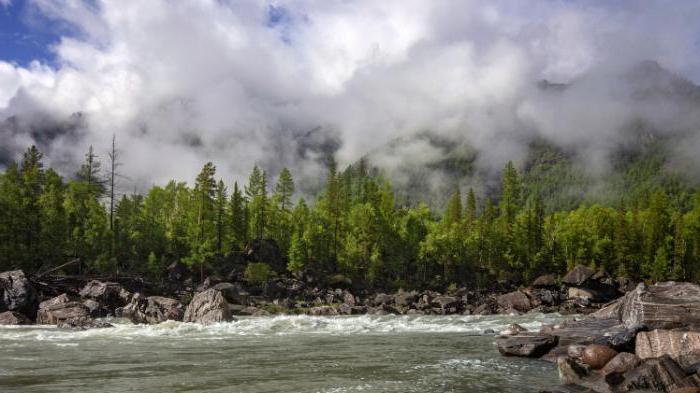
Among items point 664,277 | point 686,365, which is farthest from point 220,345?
point 664,277

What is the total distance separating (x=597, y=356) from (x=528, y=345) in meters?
4.29

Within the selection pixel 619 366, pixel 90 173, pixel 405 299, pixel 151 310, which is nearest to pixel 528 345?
pixel 619 366

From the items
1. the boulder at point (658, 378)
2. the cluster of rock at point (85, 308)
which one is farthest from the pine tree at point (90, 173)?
the boulder at point (658, 378)

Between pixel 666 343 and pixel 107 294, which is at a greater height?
pixel 107 294

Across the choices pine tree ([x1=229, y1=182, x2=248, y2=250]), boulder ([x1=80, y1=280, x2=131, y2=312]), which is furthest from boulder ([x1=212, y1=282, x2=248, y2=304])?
pine tree ([x1=229, y1=182, x2=248, y2=250])

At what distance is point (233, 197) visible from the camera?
302 ft

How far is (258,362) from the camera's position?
2091 cm

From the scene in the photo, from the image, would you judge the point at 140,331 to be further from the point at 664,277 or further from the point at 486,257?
the point at 664,277

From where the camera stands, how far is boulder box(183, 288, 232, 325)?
3959 centimetres

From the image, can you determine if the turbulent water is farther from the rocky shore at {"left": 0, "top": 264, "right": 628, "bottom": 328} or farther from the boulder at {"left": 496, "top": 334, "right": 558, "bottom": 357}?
the rocky shore at {"left": 0, "top": 264, "right": 628, "bottom": 328}

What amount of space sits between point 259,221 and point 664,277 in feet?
244

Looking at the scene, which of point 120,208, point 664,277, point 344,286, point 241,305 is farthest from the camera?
point 664,277

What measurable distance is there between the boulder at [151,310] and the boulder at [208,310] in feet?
7.27

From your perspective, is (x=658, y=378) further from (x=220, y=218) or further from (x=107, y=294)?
(x=220, y=218)
